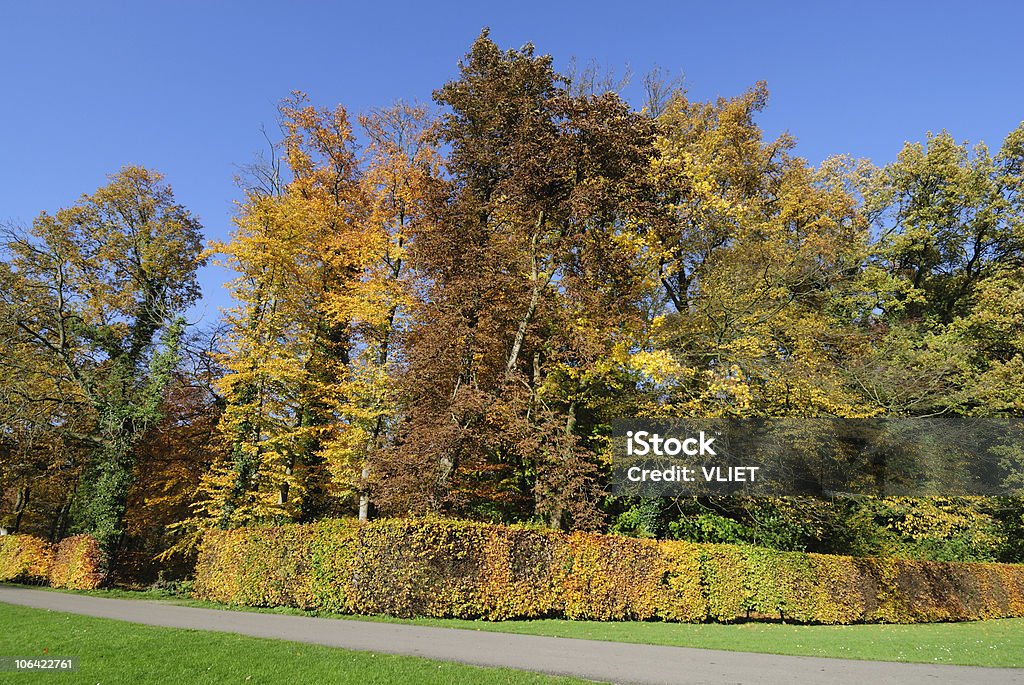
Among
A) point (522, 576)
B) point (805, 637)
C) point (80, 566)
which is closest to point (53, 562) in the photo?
point (80, 566)

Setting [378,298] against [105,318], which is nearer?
[378,298]

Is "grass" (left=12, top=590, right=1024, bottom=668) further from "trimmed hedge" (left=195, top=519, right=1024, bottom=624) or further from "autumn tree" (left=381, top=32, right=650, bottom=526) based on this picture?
"autumn tree" (left=381, top=32, right=650, bottom=526)

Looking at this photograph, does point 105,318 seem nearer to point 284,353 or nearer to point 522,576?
point 284,353

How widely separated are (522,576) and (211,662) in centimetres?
717

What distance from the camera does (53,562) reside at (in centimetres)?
2003

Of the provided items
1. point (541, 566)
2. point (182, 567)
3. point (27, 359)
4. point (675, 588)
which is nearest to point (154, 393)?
point (27, 359)

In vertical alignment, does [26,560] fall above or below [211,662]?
below

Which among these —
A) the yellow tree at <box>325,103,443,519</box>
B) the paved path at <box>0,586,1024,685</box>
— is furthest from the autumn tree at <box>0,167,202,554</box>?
the paved path at <box>0,586,1024,685</box>

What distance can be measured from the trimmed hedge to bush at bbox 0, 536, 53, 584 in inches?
316

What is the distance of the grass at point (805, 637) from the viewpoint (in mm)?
9297

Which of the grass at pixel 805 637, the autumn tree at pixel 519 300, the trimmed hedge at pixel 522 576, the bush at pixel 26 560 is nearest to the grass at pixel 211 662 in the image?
the grass at pixel 805 637

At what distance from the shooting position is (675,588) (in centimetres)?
1412

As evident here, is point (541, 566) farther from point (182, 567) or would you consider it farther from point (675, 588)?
→ point (182, 567)

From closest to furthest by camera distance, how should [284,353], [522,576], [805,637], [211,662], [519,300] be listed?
1. [211,662]
2. [805,637]
3. [522,576]
4. [519,300]
5. [284,353]
